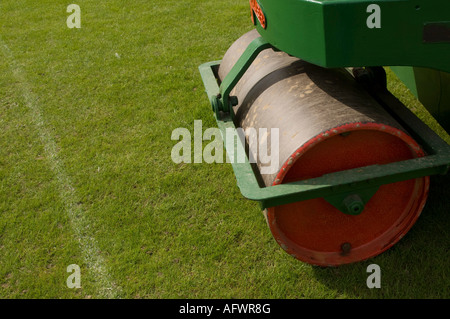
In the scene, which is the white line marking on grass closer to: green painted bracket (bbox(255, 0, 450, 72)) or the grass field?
the grass field

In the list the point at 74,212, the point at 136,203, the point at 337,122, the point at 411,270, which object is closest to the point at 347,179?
the point at 337,122

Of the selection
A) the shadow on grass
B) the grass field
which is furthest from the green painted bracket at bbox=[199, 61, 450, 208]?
the grass field

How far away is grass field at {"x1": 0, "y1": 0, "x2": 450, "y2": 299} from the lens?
272 centimetres

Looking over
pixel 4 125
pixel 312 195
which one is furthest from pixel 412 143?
pixel 4 125

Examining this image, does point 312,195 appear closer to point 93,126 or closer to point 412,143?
point 412,143


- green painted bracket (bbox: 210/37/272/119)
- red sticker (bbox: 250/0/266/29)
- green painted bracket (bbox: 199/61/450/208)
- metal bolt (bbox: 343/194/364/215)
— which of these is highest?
red sticker (bbox: 250/0/266/29)

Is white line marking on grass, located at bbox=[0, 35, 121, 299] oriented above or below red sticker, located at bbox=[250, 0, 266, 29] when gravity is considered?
below

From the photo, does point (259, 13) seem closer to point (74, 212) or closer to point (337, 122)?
point (337, 122)

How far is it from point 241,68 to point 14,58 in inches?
166

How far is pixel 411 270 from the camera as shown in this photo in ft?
8.68

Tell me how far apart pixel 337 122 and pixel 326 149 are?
203 millimetres

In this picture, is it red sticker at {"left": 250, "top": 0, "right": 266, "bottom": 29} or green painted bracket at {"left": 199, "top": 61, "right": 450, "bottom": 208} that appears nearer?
green painted bracket at {"left": 199, "top": 61, "right": 450, "bottom": 208}

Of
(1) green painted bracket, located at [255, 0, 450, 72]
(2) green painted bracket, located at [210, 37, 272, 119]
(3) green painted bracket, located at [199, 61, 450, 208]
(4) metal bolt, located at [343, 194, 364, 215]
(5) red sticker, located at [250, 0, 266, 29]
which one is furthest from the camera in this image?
(2) green painted bracket, located at [210, 37, 272, 119]

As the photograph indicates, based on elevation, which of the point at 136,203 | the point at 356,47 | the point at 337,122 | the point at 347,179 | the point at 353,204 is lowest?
the point at 136,203
